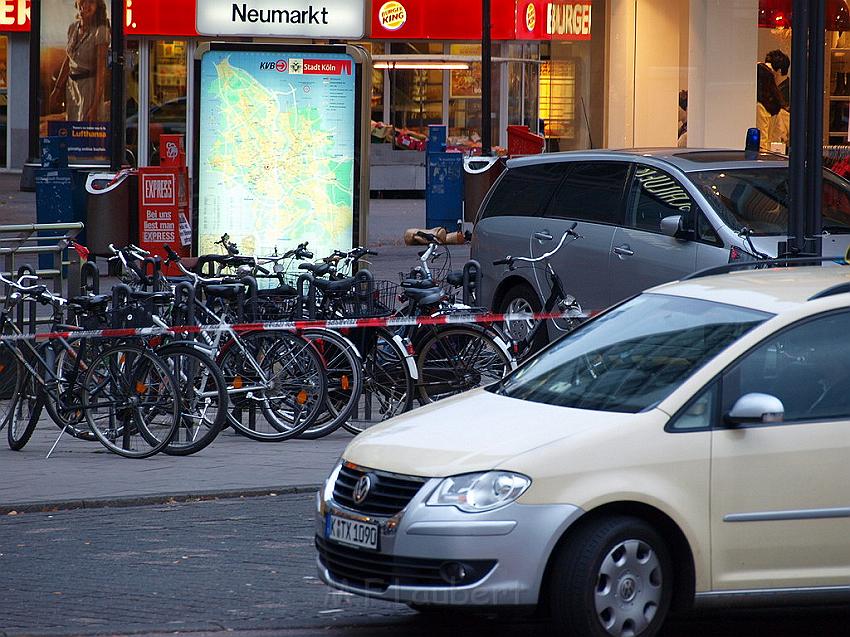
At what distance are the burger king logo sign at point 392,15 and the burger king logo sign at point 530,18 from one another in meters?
3.47

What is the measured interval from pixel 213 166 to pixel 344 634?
794 cm

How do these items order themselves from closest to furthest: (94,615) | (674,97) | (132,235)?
(94,615) → (132,235) → (674,97)

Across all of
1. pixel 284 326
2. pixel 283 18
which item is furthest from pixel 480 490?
pixel 283 18

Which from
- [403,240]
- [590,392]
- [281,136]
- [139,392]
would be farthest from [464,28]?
[590,392]

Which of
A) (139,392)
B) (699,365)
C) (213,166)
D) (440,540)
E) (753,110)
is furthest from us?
A: (753,110)

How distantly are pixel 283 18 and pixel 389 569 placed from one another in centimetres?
964

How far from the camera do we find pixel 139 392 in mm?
9711

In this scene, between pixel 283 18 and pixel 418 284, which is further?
pixel 283 18

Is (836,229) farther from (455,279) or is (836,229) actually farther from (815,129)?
(455,279)

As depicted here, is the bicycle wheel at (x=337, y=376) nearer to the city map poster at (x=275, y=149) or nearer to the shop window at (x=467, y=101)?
the city map poster at (x=275, y=149)

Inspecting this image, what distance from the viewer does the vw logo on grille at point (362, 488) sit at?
18.8 ft

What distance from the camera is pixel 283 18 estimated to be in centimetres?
1439

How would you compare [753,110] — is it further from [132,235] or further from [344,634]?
[344,634]

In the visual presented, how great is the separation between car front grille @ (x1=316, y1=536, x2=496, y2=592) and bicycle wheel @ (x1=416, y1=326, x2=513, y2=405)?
458 cm
